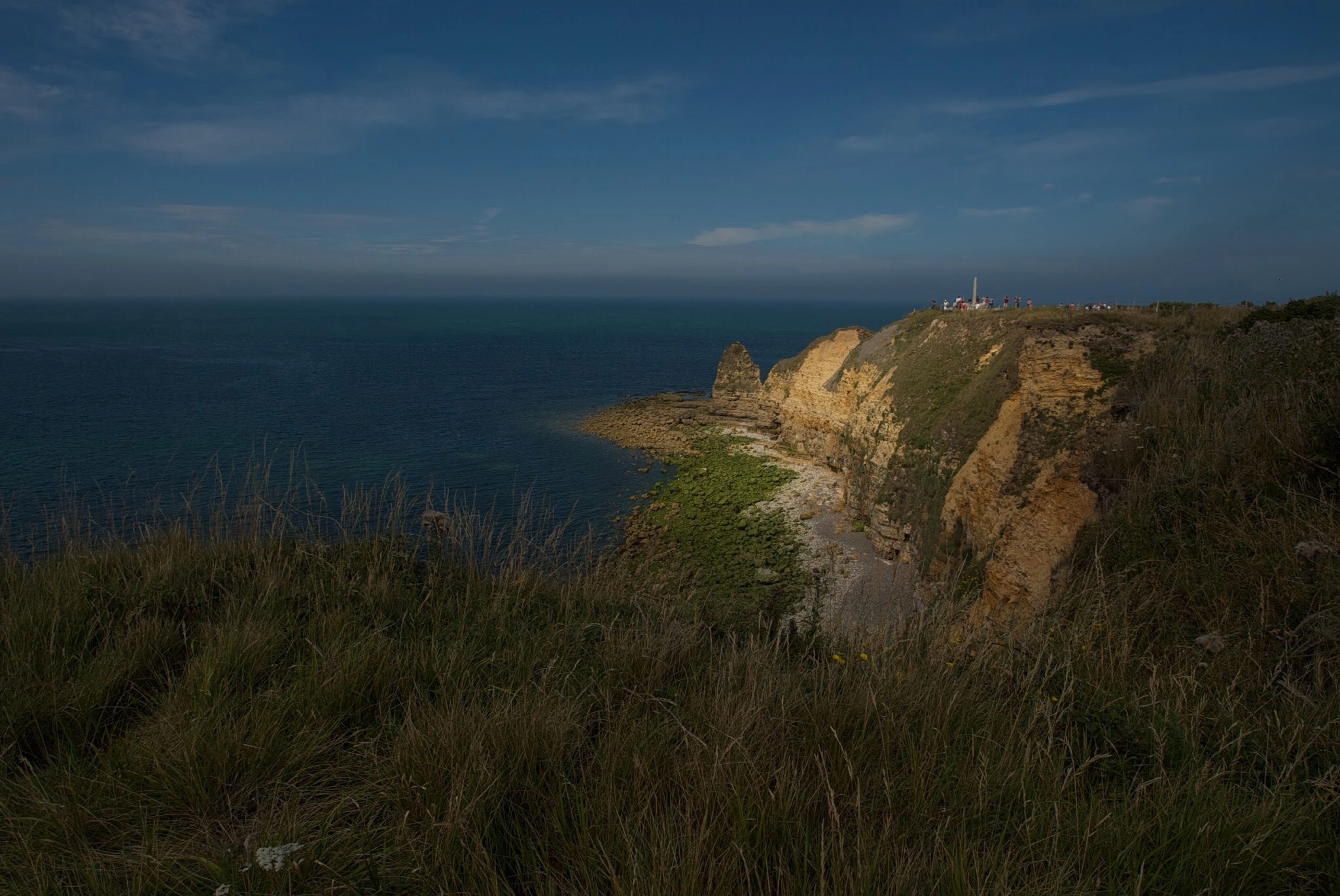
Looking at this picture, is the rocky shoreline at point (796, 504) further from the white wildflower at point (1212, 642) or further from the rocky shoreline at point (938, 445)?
the white wildflower at point (1212, 642)

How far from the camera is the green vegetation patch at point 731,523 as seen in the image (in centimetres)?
2067

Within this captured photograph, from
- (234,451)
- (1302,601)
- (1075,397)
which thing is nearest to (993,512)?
(1075,397)

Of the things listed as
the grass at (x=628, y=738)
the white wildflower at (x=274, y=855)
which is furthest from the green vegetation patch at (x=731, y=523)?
the white wildflower at (x=274, y=855)

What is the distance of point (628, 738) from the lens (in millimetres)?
2662

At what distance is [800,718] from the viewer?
293cm

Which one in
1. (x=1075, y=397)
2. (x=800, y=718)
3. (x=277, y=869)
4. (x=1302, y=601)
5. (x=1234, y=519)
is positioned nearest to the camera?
(x=277, y=869)

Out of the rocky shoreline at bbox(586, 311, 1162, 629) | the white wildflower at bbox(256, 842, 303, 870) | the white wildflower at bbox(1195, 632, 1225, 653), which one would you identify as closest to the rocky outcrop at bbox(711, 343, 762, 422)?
the rocky shoreline at bbox(586, 311, 1162, 629)

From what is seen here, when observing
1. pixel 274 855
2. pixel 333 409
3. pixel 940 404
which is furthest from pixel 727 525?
pixel 333 409

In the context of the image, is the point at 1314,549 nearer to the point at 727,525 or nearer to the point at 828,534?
the point at 828,534

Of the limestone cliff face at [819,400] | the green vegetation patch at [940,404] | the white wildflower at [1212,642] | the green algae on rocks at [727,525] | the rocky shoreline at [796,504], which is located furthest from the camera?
the limestone cliff face at [819,400]

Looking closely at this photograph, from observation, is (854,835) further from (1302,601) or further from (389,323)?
(389,323)

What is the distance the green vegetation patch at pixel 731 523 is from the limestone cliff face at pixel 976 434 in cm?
327

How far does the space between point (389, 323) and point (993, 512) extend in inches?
7368

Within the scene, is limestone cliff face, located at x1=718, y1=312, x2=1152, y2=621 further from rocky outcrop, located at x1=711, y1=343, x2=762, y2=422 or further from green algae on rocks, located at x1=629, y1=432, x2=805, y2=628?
rocky outcrop, located at x1=711, y1=343, x2=762, y2=422
